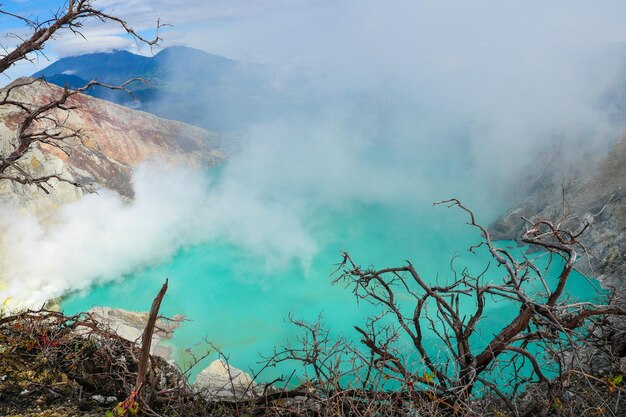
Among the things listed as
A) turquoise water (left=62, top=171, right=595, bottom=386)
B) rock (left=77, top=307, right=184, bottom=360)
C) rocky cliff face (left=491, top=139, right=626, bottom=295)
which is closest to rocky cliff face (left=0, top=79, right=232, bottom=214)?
turquoise water (left=62, top=171, right=595, bottom=386)

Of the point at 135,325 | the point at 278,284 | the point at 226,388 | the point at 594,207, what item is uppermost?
the point at 594,207

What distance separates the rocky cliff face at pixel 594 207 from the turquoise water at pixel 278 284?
112 cm

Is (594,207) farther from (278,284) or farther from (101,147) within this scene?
(101,147)

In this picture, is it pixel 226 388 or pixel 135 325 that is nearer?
→ pixel 226 388

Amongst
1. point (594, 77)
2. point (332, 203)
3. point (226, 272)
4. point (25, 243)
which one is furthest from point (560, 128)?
point (25, 243)

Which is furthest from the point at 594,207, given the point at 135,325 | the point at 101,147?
the point at 101,147

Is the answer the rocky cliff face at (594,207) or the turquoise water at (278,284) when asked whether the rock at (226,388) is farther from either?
the rocky cliff face at (594,207)

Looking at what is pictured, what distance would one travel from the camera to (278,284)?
18.1 meters

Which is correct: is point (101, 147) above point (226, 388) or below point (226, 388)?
above

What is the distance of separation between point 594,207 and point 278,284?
12629mm

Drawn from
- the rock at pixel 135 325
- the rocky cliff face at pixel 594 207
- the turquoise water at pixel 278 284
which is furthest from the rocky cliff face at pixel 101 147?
the rocky cliff face at pixel 594 207

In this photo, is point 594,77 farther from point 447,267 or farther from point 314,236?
point 314,236

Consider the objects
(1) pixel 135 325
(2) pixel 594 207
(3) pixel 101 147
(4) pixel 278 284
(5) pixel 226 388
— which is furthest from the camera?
(3) pixel 101 147

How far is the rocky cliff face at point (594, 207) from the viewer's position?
14.6 meters
